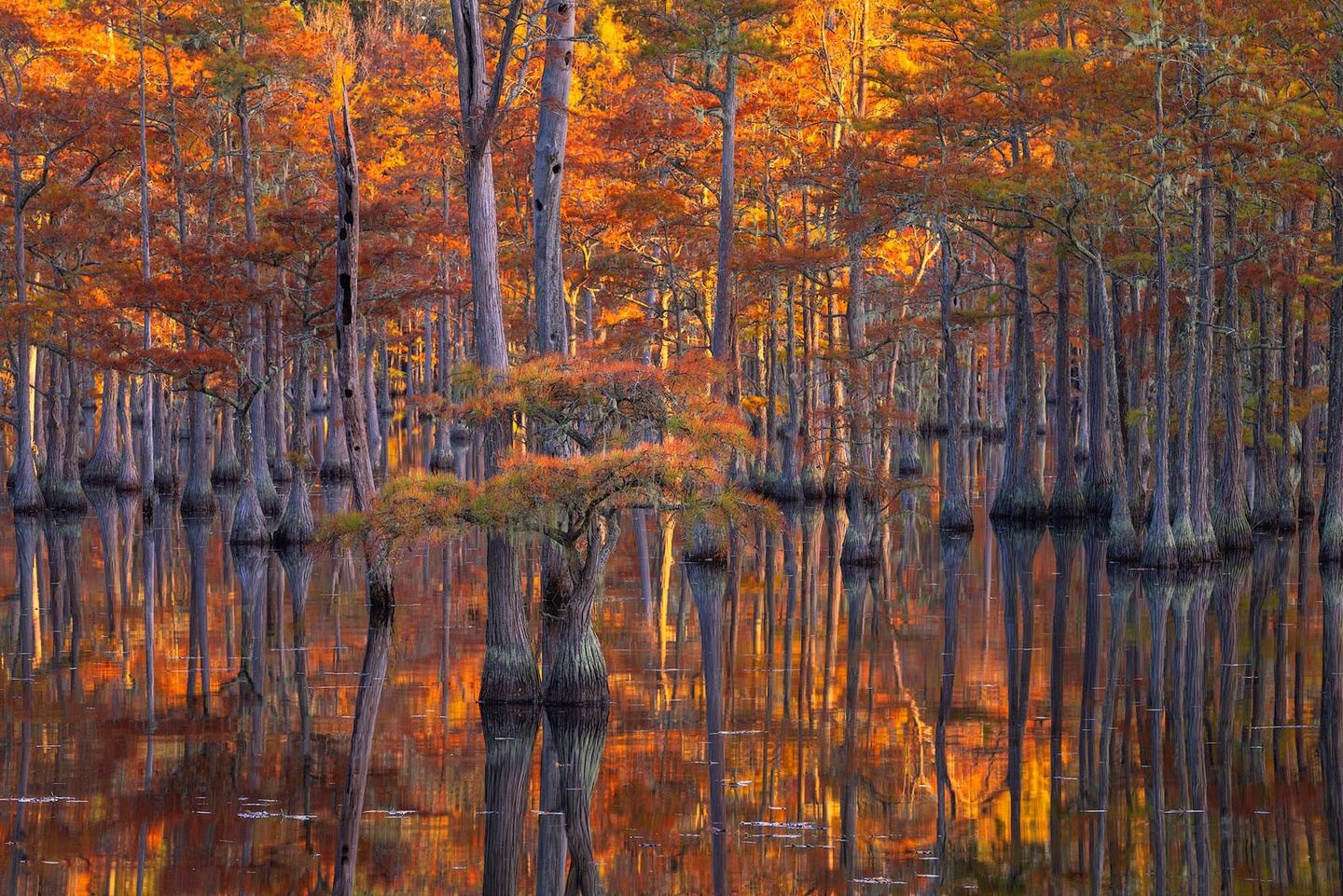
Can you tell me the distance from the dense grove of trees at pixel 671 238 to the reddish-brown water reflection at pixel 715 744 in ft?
4.52

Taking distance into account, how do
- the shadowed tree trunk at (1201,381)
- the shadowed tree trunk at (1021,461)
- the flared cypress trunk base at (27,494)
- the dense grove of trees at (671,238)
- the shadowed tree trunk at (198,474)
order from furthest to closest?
the flared cypress trunk base at (27,494) < the shadowed tree trunk at (198,474) < the shadowed tree trunk at (1021,461) < the shadowed tree trunk at (1201,381) < the dense grove of trees at (671,238)

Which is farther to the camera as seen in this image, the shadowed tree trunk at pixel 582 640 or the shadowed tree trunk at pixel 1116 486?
the shadowed tree trunk at pixel 1116 486

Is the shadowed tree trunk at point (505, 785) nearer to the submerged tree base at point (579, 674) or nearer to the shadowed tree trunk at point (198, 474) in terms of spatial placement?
the submerged tree base at point (579, 674)

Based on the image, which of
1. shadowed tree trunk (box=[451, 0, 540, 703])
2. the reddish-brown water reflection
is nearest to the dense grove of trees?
shadowed tree trunk (box=[451, 0, 540, 703])

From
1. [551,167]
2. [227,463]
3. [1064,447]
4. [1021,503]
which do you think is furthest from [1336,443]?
[227,463]

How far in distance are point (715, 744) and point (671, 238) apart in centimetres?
2288

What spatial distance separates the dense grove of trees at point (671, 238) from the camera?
14.1m

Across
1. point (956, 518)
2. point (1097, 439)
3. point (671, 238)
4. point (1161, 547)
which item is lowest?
point (1161, 547)

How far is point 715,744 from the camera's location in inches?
484

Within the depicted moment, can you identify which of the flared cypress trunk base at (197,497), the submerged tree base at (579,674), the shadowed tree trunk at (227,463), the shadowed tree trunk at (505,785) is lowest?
the shadowed tree trunk at (505,785)

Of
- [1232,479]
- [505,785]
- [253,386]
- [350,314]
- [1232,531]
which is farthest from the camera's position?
[253,386]

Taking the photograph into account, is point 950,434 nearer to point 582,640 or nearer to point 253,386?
point 253,386

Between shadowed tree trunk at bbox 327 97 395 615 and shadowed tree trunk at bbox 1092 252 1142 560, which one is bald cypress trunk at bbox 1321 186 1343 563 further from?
shadowed tree trunk at bbox 327 97 395 615

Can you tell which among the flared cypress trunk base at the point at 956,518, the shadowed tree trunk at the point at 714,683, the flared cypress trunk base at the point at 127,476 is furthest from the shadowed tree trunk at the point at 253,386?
the flared cypress trunk base at the point at 956,518
